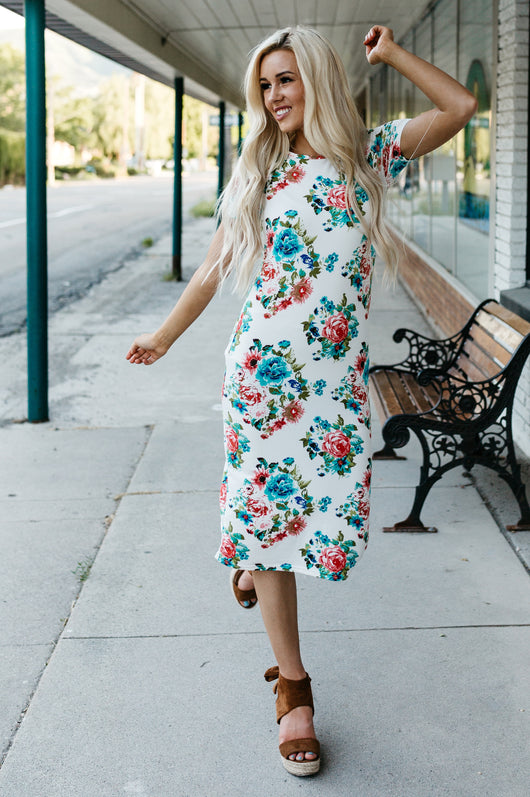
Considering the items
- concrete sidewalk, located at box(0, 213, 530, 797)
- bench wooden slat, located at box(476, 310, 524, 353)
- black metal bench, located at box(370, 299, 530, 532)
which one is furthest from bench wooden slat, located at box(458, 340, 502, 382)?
concrete sidewalk, located at box(0, 213, 530, 797)

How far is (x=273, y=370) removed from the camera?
2.65 metres

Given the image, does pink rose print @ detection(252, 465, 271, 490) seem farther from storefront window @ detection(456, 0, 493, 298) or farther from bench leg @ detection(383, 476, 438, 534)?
storefront window @ detection(456, 0, 493, 298)

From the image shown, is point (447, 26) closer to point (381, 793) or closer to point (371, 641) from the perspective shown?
point (371, 641)

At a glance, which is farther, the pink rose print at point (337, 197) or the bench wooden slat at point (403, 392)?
the bench wooden slat at point (403, 392)

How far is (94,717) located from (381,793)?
88cm

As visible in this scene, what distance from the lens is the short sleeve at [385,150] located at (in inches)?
107

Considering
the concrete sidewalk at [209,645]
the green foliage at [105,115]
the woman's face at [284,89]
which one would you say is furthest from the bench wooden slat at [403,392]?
the green foliage at [105,115]

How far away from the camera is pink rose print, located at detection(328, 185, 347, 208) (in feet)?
8.57

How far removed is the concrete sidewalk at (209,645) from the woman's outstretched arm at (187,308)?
1.05 m

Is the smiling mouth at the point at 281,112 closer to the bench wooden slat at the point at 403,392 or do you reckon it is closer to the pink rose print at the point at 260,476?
the pink rose print at the point at 260,476

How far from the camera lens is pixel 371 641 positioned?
132 inches

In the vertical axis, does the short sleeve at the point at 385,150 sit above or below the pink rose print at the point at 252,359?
above

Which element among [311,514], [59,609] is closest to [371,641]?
[311,514]

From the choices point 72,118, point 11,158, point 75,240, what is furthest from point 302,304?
point 72,118
